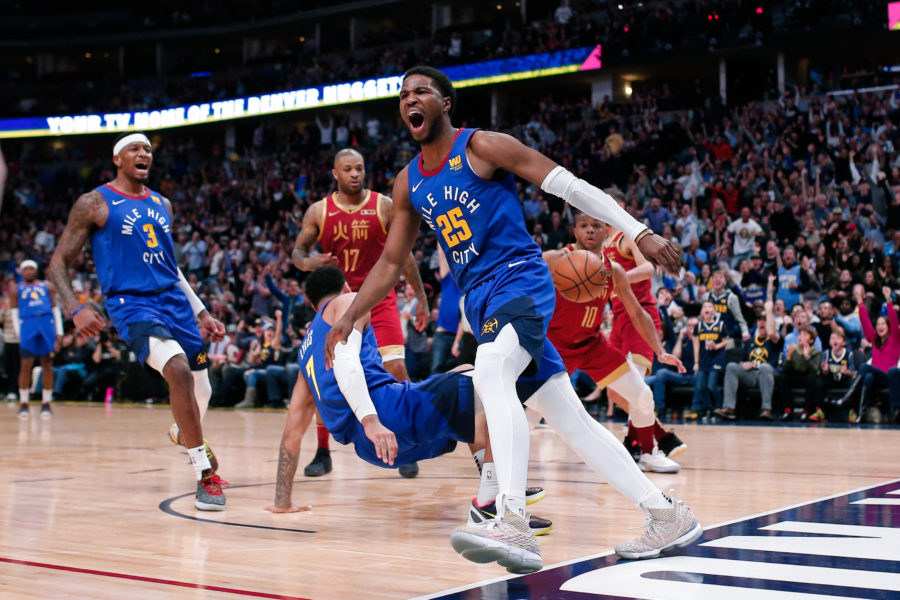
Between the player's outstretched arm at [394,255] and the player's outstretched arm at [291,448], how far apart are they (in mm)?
1329

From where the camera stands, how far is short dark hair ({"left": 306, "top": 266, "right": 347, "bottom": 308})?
5.25 m

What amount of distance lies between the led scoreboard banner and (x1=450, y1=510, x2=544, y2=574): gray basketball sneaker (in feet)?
64.5

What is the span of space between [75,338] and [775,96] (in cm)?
1474

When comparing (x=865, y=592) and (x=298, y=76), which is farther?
(x=298, y=76)

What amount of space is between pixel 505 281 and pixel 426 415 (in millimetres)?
955

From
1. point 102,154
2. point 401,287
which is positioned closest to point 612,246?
point 401,287

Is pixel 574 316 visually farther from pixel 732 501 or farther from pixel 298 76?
pixel 298 76

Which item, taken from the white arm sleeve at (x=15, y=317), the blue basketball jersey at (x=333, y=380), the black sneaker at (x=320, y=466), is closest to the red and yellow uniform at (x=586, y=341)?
the black sneaker at (x=320, y=466)

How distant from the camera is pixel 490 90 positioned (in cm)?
2762

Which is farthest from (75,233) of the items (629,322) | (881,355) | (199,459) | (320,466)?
(881,355)

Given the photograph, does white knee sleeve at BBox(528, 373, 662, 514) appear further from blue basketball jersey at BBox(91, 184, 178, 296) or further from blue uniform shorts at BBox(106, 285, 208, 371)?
blue basketball jersey at BBox(91, 184, 178, 296)

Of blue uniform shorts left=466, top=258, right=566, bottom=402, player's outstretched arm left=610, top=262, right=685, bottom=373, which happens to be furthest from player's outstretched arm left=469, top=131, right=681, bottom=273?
player's outstretched arm left=610, top=262, right=685, bottom=373

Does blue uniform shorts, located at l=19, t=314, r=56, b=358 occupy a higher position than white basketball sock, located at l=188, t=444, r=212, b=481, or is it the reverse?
blue uniform shorts, located at l=19, t=314, r=56, b=358

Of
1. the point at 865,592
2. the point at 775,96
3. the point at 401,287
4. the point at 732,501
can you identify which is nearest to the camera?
the point at 865,592
